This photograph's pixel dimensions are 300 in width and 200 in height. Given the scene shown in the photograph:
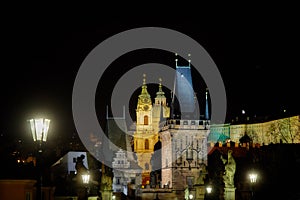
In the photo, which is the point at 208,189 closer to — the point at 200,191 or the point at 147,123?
the point at 200,191

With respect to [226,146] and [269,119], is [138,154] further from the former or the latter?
[269,119]

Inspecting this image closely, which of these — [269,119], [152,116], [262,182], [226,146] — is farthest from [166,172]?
[262,182]

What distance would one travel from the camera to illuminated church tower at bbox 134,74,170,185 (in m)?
96.2

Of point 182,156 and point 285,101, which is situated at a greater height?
point 285,101

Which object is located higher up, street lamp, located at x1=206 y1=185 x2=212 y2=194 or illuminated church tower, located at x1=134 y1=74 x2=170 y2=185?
illuminated church tower, located at x1=134 y1=74 x2=170 y2=185

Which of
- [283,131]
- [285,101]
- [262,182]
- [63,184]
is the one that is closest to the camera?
[63,184]

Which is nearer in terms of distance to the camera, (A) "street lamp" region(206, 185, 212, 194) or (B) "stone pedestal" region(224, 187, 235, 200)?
(B) "stone pedestal" region(224, 187, 235, 200)

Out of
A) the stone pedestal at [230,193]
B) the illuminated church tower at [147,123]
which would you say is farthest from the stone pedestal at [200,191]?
the illuminated church tower at [147,123]

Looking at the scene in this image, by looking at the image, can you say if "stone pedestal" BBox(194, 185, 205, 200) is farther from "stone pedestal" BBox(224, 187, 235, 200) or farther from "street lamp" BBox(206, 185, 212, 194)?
Answer: "stone pedestal" BBox(224, 187, 235, 200)

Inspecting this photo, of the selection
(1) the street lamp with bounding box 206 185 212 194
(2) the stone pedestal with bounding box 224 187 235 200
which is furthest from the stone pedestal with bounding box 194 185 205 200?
(2) the stone pedestal with bounding box 224 187 235 200

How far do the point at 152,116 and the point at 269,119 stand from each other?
72.2 feet

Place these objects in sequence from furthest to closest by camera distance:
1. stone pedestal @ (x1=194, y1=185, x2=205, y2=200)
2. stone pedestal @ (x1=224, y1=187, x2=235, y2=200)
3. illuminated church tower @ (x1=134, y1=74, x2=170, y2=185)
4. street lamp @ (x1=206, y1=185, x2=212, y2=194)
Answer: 1. illuminated church tower @ (x1=134, y1=74, x2=170, y2=185)
2. stone pedestal @ (x1=194, y1=185, x2=205, y2=200)
3. street lamp @ (x1=206, y1=185, x2=212, y2=194)
4. stone pedestal @ (x1=224, y1=187, x2=235, y2=200)

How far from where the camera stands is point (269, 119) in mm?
106438

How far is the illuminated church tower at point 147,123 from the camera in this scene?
96.2 meters
